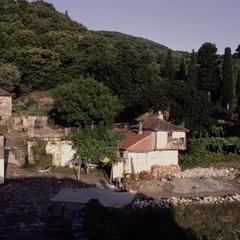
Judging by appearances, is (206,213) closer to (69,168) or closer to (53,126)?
(69,168)

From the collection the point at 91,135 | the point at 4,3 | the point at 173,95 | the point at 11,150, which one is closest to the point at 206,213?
the point at 91,135

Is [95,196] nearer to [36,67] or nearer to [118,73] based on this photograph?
[118,73]

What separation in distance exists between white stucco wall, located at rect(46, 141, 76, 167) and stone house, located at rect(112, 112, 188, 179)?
363 centimetres

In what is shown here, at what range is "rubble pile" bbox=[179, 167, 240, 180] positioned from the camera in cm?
3942

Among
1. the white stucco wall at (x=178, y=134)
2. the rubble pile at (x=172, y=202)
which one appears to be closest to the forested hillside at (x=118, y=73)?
the white stucco wall at (x=178, y=134)

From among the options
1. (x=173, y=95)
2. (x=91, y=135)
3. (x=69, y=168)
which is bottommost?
(x=69, y=168)

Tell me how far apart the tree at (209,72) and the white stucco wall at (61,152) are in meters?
25.0

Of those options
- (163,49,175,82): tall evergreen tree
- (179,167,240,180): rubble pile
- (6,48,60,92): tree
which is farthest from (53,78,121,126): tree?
(163,49,175,82): tall evergreen tree

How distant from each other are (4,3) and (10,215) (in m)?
58.0

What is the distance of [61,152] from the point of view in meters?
37.6

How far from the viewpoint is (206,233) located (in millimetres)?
20594

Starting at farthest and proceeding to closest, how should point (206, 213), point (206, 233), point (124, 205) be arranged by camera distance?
1. point (124, 205)
2. point (206, 213)
3. point (206, 233)

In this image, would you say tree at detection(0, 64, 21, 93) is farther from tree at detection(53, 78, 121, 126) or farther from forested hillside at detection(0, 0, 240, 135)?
tree at detection(53, 78, 121, 126)

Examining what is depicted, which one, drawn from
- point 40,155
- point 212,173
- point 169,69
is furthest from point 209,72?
point 40,155
